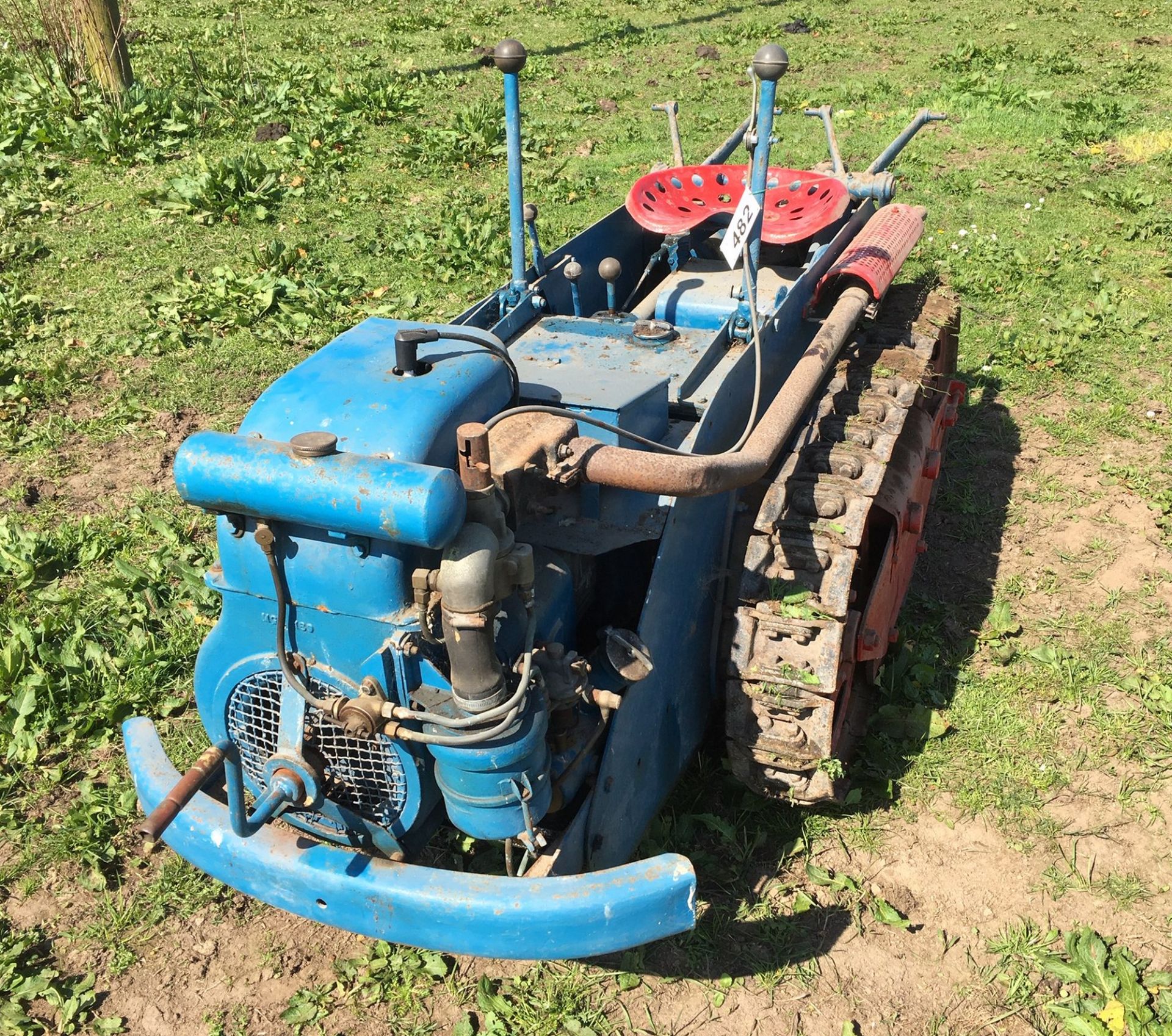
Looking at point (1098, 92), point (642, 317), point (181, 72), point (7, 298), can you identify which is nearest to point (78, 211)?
point (7, 298)

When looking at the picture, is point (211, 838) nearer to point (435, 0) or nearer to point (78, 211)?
point (78, 211)

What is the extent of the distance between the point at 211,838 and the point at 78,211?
7.45 m

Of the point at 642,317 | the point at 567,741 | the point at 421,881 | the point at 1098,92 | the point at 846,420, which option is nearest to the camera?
the point at 421,881

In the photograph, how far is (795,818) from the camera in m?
3.73

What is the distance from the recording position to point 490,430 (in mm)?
2754

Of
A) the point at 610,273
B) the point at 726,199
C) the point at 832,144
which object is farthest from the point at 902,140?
the point at 610,273

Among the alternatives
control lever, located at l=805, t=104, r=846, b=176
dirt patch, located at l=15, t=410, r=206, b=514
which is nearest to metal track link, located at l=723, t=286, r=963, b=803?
control lever, located at l=805, t=104, r=846, b=176

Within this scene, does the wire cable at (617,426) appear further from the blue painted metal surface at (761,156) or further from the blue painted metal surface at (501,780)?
the blue painted metal surface at (501,780)

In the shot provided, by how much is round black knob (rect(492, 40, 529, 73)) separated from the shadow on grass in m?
2.29

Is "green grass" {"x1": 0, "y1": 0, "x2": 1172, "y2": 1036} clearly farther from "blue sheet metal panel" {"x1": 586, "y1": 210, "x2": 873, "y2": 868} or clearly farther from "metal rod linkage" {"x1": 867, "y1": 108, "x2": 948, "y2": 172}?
"metal rod linkage" {"x1": 867, "y1": 108, "x2": 948, "y2": 172}

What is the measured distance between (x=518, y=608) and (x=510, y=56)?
176 cm

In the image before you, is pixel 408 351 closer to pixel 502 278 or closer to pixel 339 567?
pixel 339 567

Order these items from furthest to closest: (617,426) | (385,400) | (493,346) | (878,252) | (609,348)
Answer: (878,252) < (609,348) < (617,426) < (493,346) < (385,400)

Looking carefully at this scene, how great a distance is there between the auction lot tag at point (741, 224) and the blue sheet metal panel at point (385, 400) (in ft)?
3.41
